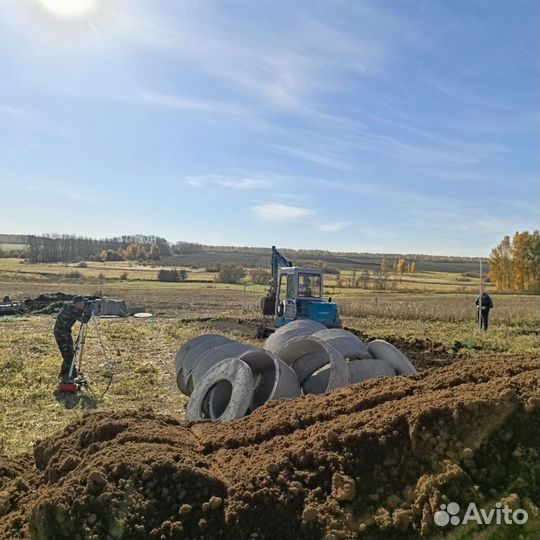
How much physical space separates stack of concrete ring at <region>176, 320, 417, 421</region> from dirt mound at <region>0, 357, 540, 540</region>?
100.0 inches

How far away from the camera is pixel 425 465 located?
4.23 meters

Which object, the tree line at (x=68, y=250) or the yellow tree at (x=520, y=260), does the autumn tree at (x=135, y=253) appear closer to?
the tree line at (x=68, y=250)

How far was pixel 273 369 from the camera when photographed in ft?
29.0

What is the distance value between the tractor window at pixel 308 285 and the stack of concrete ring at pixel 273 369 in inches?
226

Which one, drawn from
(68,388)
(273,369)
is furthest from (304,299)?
(273,369)

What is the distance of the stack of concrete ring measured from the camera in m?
7.82

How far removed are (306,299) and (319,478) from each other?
513 inches

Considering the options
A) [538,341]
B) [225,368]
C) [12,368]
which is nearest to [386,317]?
[538,341]

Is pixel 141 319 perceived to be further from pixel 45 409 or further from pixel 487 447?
pixel 487 447

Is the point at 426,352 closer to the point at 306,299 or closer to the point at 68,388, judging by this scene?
the point at 306,299

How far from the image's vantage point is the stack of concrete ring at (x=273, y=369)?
7818 millimetres

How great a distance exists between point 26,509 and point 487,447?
380cm

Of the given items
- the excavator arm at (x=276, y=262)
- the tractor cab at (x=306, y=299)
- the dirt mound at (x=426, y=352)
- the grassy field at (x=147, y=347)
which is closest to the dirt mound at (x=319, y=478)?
the grassy field at (x=147, y=347)

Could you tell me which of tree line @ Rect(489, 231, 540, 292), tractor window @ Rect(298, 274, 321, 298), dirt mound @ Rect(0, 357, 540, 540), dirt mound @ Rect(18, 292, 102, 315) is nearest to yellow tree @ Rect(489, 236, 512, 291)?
tree line @ Rect(489, 231, 540, 292)
